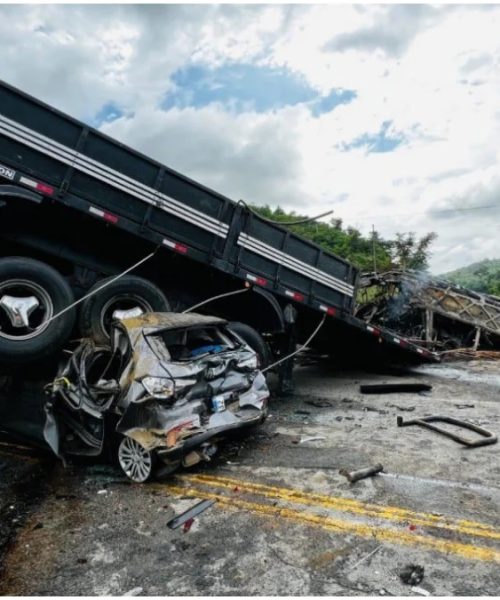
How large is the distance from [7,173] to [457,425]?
6.06 meters

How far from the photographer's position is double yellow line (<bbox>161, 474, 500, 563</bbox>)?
291cm

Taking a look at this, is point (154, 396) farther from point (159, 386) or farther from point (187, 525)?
point (187, 525)

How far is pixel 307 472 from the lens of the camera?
4160mm

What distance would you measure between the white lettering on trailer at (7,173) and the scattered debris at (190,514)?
12.9 feet

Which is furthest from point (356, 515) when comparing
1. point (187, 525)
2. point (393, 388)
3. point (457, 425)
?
point (393, 388)

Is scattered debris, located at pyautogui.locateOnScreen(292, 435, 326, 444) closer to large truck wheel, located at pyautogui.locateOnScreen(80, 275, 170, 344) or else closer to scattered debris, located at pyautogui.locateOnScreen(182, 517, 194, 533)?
scattered debris, located at pyautogui.locateOnScreen(182, 517, 194, 533)

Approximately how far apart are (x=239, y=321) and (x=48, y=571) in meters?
4.87

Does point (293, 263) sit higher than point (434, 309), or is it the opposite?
point (434, 309)

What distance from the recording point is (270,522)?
10.7 ft

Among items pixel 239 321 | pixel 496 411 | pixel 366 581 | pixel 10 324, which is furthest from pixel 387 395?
pixel 10 324

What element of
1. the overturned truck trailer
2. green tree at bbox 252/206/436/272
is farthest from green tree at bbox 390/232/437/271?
the overturned truck trailer

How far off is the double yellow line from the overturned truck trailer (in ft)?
29.6

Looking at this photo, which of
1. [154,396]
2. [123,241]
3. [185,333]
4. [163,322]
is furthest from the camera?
[123,241]

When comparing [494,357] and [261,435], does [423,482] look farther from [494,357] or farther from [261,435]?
[494,357]
